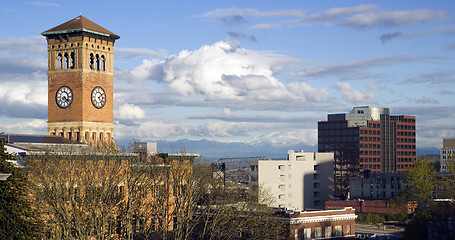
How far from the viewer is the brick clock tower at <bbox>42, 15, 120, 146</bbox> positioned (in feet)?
337

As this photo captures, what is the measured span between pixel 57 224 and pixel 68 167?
9786 mm

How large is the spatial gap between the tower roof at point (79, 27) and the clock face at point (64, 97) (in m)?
9.33

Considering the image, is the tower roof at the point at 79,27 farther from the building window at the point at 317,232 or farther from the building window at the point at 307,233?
the building window at the point at 317,232

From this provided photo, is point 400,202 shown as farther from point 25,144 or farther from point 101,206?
point 101,206

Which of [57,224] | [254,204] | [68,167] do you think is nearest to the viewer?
[57,224]

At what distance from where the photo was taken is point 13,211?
43.2m

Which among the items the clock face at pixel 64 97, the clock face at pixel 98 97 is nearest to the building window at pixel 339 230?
the clock face at pixel 98 97

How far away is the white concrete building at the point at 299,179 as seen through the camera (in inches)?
6875

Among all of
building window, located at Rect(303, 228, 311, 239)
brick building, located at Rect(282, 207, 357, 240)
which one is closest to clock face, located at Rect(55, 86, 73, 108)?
brick building, located at Rect(282, 207, 357, 240)

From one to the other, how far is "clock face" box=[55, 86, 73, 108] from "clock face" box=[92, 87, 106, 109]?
3.70 metres

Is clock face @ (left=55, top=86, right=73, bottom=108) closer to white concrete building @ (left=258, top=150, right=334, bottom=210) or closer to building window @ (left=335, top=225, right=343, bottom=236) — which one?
building window @ (left=335, top=225, right=343, bottom=236)

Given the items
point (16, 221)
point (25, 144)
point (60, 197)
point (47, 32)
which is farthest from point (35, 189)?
point (47, 32)

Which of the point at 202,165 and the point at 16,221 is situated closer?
the point at 16,221

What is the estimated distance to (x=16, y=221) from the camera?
142 ft
